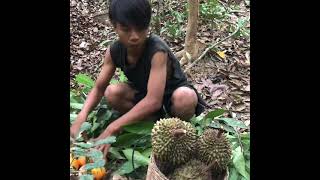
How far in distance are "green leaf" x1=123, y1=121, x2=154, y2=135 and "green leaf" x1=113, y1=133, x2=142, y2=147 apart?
29 mm

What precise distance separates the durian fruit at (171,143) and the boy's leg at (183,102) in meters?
0.56

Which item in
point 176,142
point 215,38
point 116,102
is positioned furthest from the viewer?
point 215,38

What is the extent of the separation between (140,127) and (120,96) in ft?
1.18

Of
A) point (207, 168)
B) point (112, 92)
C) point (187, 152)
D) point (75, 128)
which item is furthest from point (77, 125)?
point (207, 168)

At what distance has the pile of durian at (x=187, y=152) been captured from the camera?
7.55 feet

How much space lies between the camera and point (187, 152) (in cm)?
237

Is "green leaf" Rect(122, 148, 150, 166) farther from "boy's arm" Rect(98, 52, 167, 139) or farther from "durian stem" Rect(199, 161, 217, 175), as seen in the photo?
"durian stem" Rect(199, 161, 217, 175)

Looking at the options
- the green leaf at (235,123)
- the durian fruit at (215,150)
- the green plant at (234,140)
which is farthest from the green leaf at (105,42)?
the durian fruit at (215,150)

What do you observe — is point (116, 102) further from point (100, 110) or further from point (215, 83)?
point (215, 83)

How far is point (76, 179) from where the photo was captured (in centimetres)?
204
